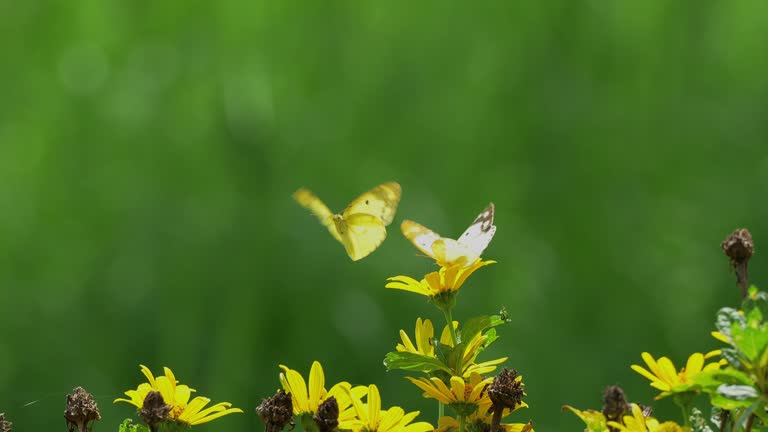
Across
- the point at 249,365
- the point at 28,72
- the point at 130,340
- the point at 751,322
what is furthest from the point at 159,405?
the point at 28,72

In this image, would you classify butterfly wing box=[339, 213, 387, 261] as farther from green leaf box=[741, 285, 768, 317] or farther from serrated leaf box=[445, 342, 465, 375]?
green leaf box=[741, 285, 768, 317]

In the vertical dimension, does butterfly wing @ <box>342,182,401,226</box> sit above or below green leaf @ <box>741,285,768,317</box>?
above

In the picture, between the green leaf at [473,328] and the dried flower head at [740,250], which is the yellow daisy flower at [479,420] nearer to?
the green leaf at [473,328]

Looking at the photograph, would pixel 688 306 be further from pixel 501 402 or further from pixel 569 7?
pixel 501 402

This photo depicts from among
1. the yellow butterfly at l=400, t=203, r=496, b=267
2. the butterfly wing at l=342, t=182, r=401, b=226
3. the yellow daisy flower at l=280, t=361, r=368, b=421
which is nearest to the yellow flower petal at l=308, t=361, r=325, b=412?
the yellow daisy flower at l=280, t=361, r=368, b=421

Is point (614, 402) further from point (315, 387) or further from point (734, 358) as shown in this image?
point (315, 387)
